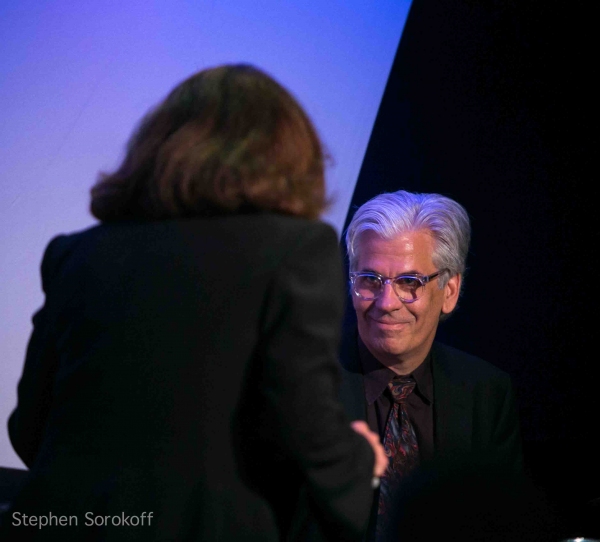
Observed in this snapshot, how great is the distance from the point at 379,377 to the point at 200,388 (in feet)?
3.85

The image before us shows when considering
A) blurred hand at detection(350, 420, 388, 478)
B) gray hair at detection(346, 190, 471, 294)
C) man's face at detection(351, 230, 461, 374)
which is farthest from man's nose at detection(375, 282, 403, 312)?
blurred hand at detection(350, 420, 388, 478)

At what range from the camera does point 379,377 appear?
212 centimetres

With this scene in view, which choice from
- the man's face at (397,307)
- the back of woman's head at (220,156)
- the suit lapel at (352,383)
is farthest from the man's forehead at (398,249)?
the back of woman's head at (220,156)

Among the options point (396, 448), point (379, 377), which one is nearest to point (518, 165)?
point (379, 377)

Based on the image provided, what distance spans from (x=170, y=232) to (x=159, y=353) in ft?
0.57

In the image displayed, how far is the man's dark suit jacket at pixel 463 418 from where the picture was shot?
2055 millimetres

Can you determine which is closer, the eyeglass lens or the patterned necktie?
the patterned necktie

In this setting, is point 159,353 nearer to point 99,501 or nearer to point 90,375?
point 90,375

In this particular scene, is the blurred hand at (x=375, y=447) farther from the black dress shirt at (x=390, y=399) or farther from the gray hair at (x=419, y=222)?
the gray hair at (x=419, y=222)

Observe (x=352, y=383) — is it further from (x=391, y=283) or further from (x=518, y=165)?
(x=518, y=165)

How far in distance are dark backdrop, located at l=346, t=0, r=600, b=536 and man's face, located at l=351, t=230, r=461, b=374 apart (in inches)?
24.4

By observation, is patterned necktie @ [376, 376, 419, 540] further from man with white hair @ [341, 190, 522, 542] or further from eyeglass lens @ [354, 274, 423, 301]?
eyeglass lens @ [354, 274, 423, 301]

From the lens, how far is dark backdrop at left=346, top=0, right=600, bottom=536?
276cm

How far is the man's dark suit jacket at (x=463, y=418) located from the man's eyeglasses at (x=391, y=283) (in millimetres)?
176
